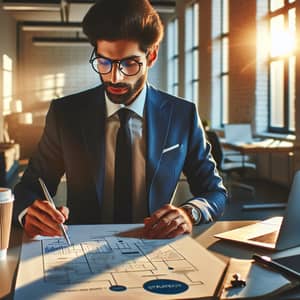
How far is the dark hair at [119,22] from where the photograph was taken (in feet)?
5.10

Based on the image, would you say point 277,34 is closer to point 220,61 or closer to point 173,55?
point 220,61

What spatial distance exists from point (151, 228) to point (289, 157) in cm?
660

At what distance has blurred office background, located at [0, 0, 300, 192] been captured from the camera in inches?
330

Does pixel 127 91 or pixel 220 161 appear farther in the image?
pixel 220 161

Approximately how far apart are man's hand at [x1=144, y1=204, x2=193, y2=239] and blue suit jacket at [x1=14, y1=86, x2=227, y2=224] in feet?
0.88

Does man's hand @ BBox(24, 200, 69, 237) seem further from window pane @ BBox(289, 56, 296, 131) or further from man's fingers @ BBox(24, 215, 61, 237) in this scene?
window pane @ BBox(289, 56, 296, 131)

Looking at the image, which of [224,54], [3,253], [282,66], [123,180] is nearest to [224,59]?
[224,54]

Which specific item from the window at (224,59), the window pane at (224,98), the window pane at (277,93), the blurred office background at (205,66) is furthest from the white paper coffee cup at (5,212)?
the window pane at (224,98)

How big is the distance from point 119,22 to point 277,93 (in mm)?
7602

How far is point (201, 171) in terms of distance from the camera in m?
1.73

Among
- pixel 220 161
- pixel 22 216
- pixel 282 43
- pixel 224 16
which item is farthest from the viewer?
pixel 224 16

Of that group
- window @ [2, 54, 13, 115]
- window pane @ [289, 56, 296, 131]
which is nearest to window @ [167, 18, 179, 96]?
window @ [2, 54, 13, 115]

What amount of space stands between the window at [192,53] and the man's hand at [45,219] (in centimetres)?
1152

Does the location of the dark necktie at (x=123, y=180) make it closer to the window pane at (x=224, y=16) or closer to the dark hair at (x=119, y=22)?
the dark hair at (x=119, y=22)
